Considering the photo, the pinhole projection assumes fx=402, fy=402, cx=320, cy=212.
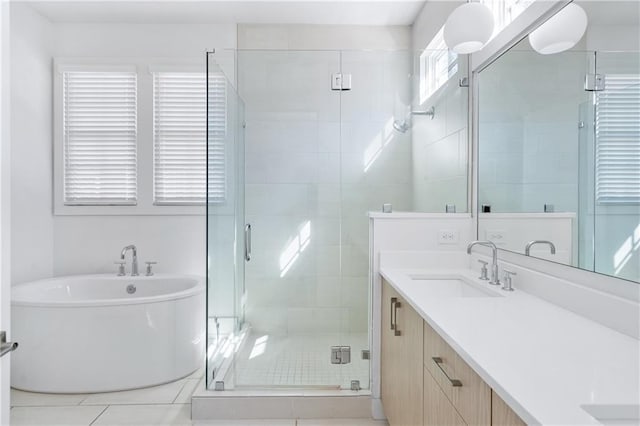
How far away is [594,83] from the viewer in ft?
4.34

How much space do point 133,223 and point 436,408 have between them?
3.05m

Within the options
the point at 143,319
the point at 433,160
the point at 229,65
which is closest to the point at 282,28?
the point at 229,65

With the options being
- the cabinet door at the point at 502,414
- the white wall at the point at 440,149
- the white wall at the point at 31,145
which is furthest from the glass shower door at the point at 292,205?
the white wall at the point at 31,145

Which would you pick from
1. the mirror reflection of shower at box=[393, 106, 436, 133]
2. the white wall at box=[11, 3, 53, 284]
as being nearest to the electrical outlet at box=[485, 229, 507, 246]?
the mirror reflection of shower at box=[393, 106, 436, 133]

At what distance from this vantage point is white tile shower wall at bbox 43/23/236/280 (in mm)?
3467

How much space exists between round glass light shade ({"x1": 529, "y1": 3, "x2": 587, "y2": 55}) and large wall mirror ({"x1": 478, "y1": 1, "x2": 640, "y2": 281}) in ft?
0.09

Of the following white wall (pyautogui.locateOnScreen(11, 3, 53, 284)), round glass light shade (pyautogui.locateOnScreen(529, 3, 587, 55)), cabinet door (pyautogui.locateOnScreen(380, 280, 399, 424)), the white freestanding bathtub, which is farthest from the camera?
white wall (pyautogui.locateOnScreen(11, 3, 53, 284))

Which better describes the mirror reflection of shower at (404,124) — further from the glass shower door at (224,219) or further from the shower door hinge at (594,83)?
the shower door hinge at (594,83)

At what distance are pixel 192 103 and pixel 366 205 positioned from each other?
1.96 metres

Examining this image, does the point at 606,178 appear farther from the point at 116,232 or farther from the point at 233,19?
the point at 116,232

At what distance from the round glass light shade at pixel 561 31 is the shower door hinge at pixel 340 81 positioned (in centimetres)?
101

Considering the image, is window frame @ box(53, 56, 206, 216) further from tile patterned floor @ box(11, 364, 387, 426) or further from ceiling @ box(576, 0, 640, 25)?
ceiling @ box(576, 0, 640, 25)

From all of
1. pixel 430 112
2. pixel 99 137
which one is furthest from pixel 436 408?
pixel 99 137

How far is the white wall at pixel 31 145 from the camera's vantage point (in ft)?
10.2
